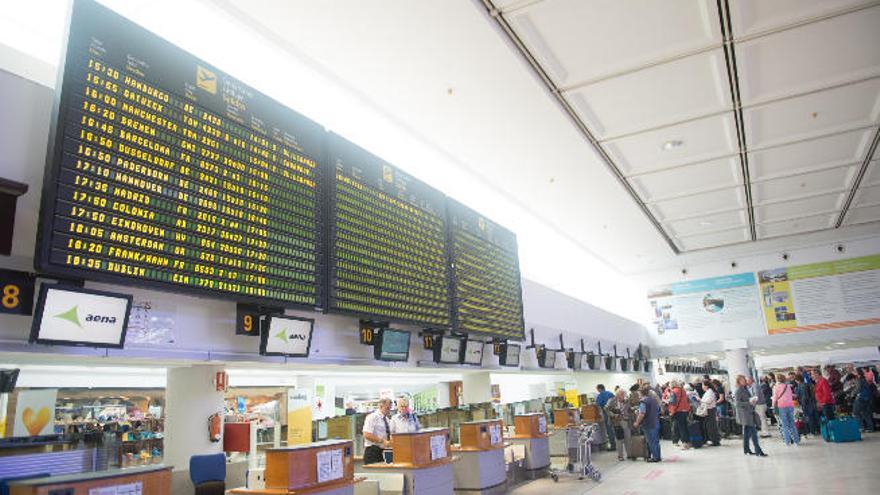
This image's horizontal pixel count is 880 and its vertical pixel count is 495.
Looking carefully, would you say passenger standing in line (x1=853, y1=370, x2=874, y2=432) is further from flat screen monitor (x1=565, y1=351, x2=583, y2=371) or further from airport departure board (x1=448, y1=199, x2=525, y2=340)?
airport departure board (x1=448, y1=199, x2=525, y2=340)

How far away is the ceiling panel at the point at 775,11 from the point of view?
5594 millimetres

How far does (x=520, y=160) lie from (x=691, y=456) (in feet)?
22.5

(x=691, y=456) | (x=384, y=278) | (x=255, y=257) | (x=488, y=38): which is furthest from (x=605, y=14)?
(x=691, y=456)

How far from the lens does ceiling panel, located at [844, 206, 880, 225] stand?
13.2 metres

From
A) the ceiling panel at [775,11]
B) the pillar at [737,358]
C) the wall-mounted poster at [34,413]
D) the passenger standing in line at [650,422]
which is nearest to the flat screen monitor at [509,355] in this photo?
the passenger standing in line at [650,422]

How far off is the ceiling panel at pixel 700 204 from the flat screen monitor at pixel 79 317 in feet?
33.9

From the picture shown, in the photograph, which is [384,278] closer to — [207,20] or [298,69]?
[298,69]

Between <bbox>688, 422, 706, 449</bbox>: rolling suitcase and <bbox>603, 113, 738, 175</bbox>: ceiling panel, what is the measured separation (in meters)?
6.56

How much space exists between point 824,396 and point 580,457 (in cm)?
683

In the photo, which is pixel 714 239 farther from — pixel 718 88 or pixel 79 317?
pixel 79 317

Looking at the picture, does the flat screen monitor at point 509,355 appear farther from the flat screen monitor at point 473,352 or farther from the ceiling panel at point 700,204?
the ceiling panel at point 700,204

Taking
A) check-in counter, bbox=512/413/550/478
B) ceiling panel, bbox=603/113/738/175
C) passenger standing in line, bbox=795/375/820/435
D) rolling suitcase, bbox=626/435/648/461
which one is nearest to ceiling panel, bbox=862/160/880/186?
ceiling panel, bbox=603/113/738/175

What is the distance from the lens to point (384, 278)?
20.9 ft

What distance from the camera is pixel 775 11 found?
5723mm
